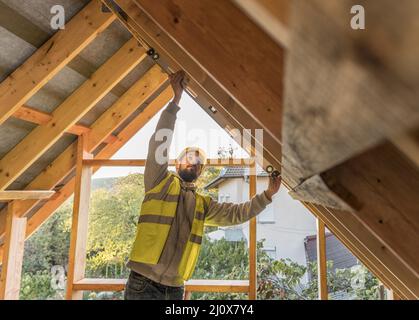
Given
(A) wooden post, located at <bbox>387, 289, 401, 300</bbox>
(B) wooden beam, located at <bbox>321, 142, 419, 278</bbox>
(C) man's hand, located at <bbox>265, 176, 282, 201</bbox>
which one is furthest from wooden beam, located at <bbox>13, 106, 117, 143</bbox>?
(A) wooden post, located at <bbox>387, 289, 401, 300</bbox>

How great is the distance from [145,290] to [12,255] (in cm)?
154

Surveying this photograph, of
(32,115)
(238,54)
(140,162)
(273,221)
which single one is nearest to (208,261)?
(273,221)

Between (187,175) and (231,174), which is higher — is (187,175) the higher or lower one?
the lower one

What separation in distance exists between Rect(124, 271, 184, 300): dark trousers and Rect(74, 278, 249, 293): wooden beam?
96 cm

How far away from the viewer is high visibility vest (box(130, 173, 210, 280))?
1.79 metres

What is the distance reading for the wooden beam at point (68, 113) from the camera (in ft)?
7.95

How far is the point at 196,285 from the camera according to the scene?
2746 mm

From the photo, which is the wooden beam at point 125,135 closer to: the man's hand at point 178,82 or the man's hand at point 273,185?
the man's hand at point 178,82

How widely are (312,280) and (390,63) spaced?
136 inches

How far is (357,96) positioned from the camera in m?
0.27

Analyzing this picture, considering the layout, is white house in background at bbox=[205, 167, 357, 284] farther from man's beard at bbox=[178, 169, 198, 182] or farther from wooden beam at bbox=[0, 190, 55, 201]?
wooden beam at bbox=[0, 190, 55, 201]

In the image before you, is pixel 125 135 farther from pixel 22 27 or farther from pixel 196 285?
pixel 22 27

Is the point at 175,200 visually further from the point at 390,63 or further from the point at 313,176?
the point at 390,63
